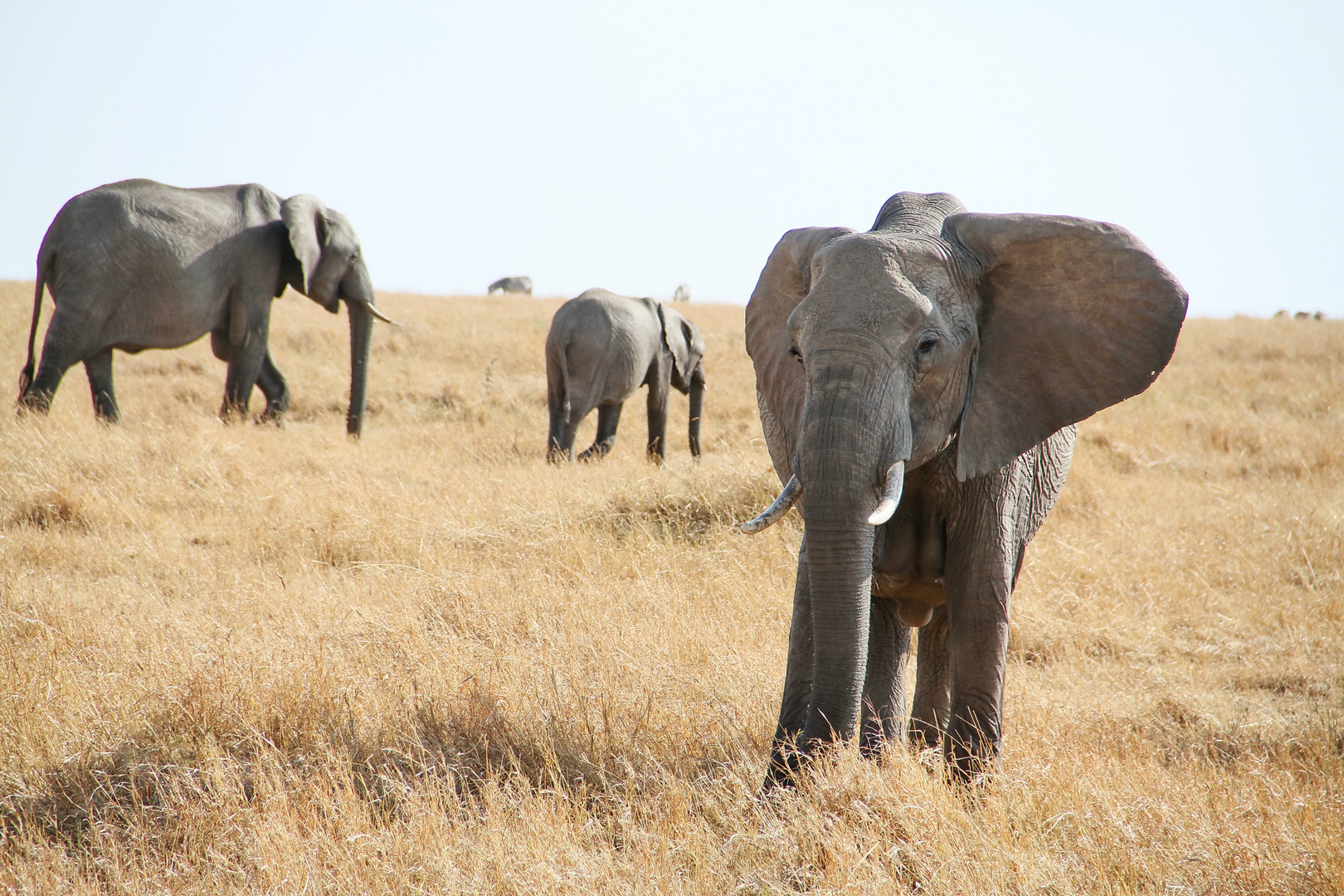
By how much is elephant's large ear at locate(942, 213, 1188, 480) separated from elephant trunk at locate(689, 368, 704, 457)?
9655 millimetres

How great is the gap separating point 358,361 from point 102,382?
279 cm

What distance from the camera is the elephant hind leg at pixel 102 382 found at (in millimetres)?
→ 11172

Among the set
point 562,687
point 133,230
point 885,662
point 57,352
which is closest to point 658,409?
point 133,230

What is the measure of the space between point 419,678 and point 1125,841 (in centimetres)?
292

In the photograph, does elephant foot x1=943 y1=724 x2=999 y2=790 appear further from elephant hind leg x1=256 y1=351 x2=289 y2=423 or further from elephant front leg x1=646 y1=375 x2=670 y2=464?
elephant hind leg x1=256 y1=351 x2=289 y2=423

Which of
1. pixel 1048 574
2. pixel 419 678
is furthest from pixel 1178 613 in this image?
pixel 419 678

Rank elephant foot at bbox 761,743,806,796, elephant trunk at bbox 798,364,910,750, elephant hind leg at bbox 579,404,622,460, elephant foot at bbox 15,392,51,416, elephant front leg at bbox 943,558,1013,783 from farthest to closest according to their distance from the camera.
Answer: elephant hind leg at bbox 579,404,622,460
elephant foot at bbox 15,392,51,416
elephant front leg at bbox 943,558,1013,783
elephant foot at bbox 761,743,806,796
elephant trunk at bbox 798,364,910,750

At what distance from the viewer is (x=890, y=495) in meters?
3.12

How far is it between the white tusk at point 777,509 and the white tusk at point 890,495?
288 millimetres

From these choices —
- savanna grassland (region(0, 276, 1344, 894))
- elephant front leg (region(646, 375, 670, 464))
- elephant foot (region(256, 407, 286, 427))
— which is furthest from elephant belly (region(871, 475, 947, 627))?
elephant foot (region(256, 407, 286, 427))

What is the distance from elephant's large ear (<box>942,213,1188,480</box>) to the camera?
11.7 feet

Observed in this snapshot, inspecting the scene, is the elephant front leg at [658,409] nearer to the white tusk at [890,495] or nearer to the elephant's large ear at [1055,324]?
the elephant's large ear at [1055,324]

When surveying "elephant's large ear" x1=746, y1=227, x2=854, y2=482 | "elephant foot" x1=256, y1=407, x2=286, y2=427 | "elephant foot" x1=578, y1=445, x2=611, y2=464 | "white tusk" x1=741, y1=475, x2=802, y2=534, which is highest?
"elephant's large ear" x1=746, y1=227, x2=854, y2=482

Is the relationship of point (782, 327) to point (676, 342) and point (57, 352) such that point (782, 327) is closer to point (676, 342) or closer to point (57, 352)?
point (57, 352)
